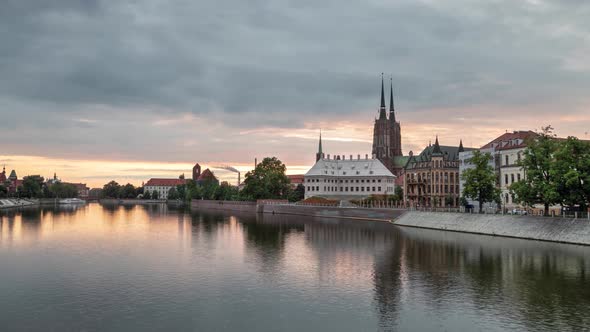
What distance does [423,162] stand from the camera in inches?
5418

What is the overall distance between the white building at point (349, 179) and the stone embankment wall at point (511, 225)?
2587 inches

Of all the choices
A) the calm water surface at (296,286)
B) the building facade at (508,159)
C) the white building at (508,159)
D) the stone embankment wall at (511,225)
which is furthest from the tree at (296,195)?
the calm water surface at (296,286)

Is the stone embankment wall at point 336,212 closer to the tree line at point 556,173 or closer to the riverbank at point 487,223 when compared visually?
the riverbank at point 487,223

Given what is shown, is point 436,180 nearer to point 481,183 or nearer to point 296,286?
point 481,183

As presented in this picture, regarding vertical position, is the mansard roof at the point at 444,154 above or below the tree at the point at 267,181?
above

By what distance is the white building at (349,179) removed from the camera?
16750cm

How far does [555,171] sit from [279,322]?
173 ft

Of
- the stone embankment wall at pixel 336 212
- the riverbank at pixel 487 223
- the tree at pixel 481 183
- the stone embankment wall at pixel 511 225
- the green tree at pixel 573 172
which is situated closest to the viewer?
the stone embankment wall at pixel 511 225

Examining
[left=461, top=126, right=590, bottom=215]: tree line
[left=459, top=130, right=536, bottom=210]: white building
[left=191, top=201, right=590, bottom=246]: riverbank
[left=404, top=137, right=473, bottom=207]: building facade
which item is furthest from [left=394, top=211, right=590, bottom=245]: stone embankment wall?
[left=404, top=137, right=473, bottom=207]: building facade

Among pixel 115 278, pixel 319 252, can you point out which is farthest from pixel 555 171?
pixel 115 278

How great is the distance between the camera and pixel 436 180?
13175cm

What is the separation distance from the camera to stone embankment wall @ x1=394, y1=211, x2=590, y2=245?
65787 millimetres

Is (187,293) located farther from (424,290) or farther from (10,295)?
(424,290)

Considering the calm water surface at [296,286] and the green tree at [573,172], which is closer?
the calm water surface at [296,286]
